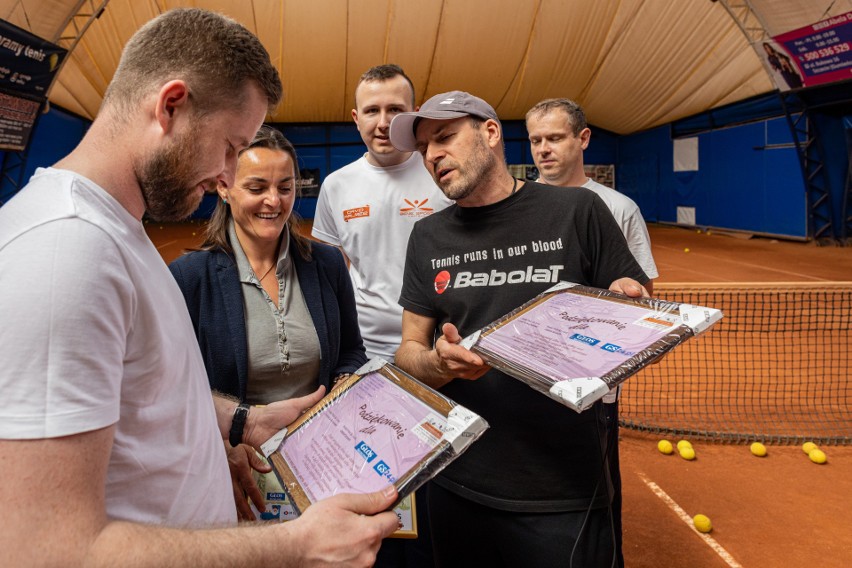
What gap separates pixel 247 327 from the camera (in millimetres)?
2111

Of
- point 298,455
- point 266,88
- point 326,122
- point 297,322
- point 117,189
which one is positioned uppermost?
point 326,122

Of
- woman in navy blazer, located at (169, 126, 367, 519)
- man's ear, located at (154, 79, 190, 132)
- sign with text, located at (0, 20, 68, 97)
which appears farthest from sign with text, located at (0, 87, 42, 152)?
man's ear, located at (154, 79, 190, 132)

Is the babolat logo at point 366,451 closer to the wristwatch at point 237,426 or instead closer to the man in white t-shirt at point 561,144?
Result: the wristwatch at point 237,426

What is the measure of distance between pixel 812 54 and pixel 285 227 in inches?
604

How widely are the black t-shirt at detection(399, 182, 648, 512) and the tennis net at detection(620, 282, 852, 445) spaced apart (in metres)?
3.12

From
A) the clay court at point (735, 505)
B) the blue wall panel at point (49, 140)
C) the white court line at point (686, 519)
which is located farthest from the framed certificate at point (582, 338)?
the blue wall panel at point (49, 140)

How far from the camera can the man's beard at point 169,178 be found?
42.2 inches

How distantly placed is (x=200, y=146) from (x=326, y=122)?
25750 millimetres

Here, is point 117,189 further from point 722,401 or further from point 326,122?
point 326,122

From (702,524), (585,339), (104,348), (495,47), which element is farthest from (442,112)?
(495,47)

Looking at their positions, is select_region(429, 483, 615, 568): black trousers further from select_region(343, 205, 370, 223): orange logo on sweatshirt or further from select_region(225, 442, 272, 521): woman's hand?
select_region(343, 205, 370, 223): orange logo on sweatshirt

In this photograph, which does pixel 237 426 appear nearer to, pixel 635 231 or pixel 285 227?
pixel 285 227

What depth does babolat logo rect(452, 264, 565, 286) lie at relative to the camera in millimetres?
2012

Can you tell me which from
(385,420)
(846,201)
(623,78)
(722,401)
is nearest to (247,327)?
(385,420)
